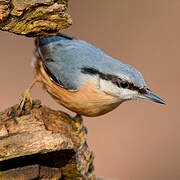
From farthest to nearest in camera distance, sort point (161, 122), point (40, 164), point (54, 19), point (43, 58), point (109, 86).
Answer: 1. point (161, 122)
2. point (43, 58)
3. point (109, 86)
4. point (40, 164)
5. point (54, 19)

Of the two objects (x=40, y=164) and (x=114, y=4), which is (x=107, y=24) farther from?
(x=40, y=164)

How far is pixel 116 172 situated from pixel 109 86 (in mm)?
2082

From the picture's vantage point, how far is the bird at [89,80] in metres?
2.98

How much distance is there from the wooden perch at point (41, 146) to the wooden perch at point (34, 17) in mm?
596

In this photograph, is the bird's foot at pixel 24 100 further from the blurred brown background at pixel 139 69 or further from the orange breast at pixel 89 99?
the blurred brown background at pixel 139 69

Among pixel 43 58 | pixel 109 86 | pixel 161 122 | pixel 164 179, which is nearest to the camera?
pixel 109 86

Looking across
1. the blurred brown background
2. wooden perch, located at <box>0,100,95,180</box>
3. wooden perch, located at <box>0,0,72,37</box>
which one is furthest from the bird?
the blurred brown background

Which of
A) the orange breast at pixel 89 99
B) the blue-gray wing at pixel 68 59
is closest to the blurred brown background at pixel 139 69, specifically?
the orange breast at pixel 89 99

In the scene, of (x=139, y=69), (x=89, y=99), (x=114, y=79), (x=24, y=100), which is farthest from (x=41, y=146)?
(x=139, y=69)

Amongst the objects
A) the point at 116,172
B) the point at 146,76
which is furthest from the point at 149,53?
the point at 116,172

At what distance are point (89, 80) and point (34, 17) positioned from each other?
74cm

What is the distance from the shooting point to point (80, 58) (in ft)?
10.2

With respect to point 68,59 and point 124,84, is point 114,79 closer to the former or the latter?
point 124,84

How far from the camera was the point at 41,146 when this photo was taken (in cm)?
256
